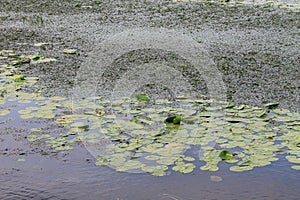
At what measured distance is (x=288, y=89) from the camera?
131 inches

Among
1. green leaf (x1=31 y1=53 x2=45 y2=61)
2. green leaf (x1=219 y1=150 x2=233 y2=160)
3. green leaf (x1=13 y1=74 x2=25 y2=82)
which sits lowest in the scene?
green leaf (x1=219 y1=150 x2=233 y2=160)

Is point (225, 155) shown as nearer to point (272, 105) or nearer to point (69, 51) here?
point (272, 105)

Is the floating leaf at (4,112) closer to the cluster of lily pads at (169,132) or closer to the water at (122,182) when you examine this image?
the cluster of lily pads at (169,132)

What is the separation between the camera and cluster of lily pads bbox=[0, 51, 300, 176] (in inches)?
93.0

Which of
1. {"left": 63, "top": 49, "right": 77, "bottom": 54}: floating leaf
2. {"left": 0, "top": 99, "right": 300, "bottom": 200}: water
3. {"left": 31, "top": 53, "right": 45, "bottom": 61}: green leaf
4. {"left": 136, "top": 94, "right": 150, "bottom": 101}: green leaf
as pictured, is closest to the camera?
{"left": 0, "top": 99, "right": 300, "bottom": 200}: water

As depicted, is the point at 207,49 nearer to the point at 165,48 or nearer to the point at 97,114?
the point at 165,48

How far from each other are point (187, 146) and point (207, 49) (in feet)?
7.04

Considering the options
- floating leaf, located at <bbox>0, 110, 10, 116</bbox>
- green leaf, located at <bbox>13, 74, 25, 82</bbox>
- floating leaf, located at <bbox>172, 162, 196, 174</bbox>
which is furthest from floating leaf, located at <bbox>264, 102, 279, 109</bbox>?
green leaf, located at <bbox>13, 74, 25, 82</bbox>

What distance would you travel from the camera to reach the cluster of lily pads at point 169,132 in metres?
2.36

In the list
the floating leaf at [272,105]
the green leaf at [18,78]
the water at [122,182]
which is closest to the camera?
the water at [122,182]

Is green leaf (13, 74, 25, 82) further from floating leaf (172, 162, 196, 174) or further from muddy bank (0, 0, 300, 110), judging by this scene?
floating leaf (172, 162, 196, 174)

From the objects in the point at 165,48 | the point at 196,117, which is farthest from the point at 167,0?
the point at 196,117

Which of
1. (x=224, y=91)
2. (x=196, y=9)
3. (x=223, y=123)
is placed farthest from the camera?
(x=196, y=9)

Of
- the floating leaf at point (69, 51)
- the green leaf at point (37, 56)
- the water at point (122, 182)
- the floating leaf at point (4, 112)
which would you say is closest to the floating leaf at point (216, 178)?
the water at point (122, 182)
